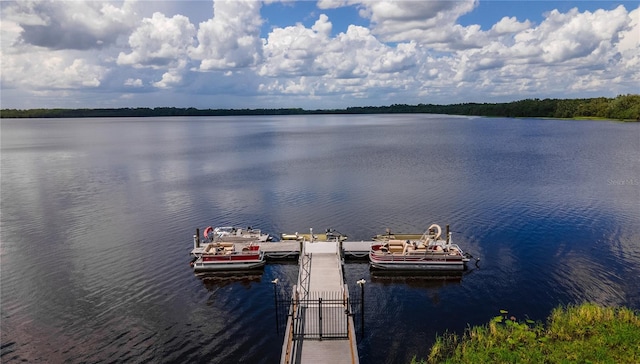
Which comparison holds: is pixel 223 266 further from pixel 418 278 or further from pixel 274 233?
pixel 418 278

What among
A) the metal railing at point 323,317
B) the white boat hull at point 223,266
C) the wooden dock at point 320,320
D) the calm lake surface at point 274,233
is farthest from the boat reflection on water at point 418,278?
the white boat hull at point 223,266

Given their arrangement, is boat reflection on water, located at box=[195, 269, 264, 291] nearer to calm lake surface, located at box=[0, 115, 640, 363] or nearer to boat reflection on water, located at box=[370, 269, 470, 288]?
calm lake surface, located at box=[0, 115, 640, 363]

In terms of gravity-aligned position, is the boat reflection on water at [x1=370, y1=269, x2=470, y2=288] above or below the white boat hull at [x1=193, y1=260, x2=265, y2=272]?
below

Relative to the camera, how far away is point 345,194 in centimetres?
5544

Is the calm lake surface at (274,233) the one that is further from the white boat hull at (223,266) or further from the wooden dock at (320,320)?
the wooden dock at (320,320)

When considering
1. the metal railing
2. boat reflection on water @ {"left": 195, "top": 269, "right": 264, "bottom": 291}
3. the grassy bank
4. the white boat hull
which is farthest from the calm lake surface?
the metal railing

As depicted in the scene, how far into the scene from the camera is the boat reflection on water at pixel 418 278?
1212 inches

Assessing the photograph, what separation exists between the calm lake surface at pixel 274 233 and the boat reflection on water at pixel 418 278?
0.65 feet

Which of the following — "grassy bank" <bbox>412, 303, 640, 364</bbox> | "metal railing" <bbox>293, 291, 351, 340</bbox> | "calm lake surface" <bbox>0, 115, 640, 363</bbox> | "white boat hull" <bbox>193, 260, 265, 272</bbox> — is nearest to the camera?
"grassy bank" <bbox>412, 303, 640, 364</bbox>

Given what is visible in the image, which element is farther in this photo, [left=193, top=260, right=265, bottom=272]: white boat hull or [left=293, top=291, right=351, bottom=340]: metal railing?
[left=193, top=260, right=265, bottom=272]: white boat hull

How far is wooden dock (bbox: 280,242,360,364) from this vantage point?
19438mm

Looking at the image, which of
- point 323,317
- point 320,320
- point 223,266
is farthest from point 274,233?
point 320,320

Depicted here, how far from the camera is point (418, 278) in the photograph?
104 ft

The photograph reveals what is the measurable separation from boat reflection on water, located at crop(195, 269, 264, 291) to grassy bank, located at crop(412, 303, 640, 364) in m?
15.3
